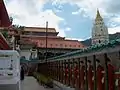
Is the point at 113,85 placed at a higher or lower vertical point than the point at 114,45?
lower

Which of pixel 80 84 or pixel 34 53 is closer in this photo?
pixel 80 84

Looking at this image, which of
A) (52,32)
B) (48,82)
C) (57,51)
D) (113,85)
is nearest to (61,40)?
(57,51)

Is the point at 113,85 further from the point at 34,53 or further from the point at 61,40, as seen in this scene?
the point at 61,40

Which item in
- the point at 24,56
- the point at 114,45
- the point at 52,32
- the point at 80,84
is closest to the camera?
the point at 114,45

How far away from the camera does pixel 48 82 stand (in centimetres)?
2753

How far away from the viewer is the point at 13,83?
14.1 meters

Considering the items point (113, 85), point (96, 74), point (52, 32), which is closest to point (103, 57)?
point (96, 74)

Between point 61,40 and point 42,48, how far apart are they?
6.87 m

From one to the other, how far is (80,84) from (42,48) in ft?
183

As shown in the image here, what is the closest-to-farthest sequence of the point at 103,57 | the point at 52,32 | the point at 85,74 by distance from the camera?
the point at 103,57
the point at 85,74
the point at 52,32

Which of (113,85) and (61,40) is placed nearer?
(113,85)

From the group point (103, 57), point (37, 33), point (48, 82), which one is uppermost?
point (37, 33)

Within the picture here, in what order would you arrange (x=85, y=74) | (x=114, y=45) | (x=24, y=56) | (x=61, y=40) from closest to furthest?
(x=114, y=45), (x=85, y=74), (x=24, y=56), (x=61, y=40)

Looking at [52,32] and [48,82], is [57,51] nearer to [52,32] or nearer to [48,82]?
[52,32]
